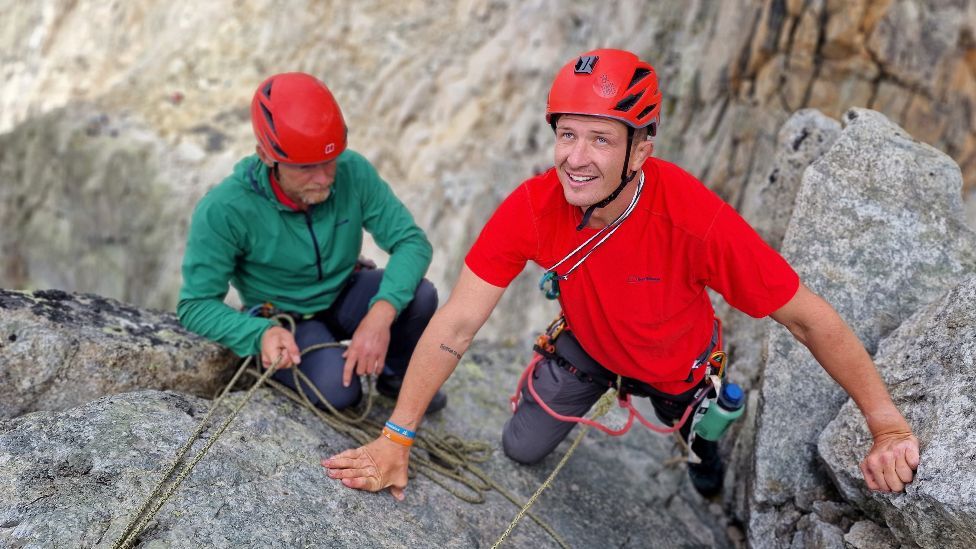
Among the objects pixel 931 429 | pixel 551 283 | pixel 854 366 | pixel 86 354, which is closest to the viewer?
pixel 931 429

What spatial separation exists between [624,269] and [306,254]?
2.34 m

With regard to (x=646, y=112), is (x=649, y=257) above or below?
below

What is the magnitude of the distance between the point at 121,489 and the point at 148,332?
170 centimetres

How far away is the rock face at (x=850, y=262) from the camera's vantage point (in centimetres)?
456

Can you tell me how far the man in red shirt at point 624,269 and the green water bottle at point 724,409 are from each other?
17.4 inches

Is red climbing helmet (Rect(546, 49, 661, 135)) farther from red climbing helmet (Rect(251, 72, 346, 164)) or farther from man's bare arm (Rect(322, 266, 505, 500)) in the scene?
red climbing helmet (Rect(251, 72, 346, 164))

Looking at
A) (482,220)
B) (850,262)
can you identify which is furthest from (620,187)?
(482,220)

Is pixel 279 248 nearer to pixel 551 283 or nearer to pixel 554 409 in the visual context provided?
pixel 551 283

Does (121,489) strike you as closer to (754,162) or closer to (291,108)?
(291,108)

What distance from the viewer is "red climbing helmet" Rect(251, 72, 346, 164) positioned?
4.49 metres

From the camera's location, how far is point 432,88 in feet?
60.1

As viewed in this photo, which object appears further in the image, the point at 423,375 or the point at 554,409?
the point at 554,409

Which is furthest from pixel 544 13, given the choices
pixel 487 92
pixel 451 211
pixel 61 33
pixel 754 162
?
pixel 61 33

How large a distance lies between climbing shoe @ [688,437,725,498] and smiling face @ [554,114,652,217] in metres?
2.43
